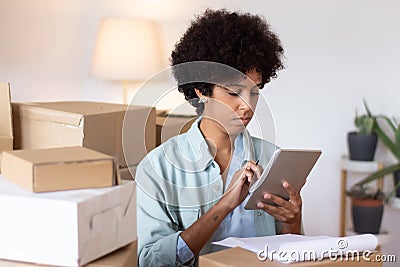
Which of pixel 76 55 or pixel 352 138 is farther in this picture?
pixel 76 55

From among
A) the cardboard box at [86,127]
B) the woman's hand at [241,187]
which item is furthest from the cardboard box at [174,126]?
the woman's hand at [241,187]

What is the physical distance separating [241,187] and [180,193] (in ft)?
0.55

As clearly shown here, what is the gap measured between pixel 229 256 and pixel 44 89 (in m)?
2.26

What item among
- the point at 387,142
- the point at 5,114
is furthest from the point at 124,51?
the point at 5,114

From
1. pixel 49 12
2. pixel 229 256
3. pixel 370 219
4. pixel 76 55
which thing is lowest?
pixel 370 219

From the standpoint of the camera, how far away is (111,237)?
0.97 meters

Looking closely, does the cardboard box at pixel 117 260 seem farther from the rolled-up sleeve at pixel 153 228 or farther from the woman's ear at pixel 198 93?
the woman's ear at pixel 198 93

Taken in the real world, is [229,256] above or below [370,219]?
above

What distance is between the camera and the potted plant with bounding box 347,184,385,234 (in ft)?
8.76

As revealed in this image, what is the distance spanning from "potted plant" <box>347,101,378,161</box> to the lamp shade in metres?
0.96

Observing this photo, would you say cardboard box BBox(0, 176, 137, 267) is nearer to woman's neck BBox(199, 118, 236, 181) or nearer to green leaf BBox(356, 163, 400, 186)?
woman's neck BBox(199, 118, 236, 181)

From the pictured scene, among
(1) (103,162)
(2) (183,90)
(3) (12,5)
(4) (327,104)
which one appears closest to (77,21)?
(3) (12,5)

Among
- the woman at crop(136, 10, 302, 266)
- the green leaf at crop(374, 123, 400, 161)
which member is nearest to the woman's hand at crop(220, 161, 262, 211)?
the woman at crop(136, 10, 302, 266)

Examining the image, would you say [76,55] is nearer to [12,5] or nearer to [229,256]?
[12,5]
